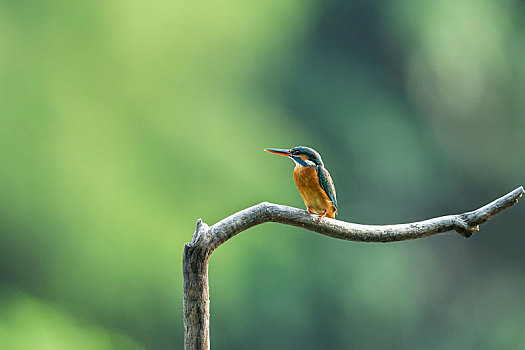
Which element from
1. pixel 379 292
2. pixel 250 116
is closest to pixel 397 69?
pixel 250 116

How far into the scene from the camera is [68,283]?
2.51 metres

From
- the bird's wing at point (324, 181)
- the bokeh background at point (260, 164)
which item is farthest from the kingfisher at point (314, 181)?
the bokeh background at point (260, 164)

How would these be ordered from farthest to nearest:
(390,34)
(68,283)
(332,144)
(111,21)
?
1. (390,34)
2. (332,144)
3. (111,21)
4. (68,283)

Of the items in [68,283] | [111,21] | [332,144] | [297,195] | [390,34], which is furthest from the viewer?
[390,34]

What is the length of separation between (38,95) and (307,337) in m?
1.63

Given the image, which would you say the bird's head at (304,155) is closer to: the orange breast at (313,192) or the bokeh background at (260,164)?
the orange breast at (313,192)

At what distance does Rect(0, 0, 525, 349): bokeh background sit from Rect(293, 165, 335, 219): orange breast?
1.46m

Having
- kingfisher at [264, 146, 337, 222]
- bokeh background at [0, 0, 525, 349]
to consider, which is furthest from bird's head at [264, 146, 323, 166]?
bokeh background at [0, 0, 525, 349]

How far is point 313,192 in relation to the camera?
1150 mm

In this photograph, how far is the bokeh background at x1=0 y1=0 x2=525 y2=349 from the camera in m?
2.51

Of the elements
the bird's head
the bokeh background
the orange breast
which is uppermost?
the bokeh background

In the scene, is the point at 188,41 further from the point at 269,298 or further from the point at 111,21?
the point at 269,298

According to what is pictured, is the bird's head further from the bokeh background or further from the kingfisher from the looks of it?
the bokeh background

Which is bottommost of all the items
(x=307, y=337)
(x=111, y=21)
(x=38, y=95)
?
(x=307, y=337)
